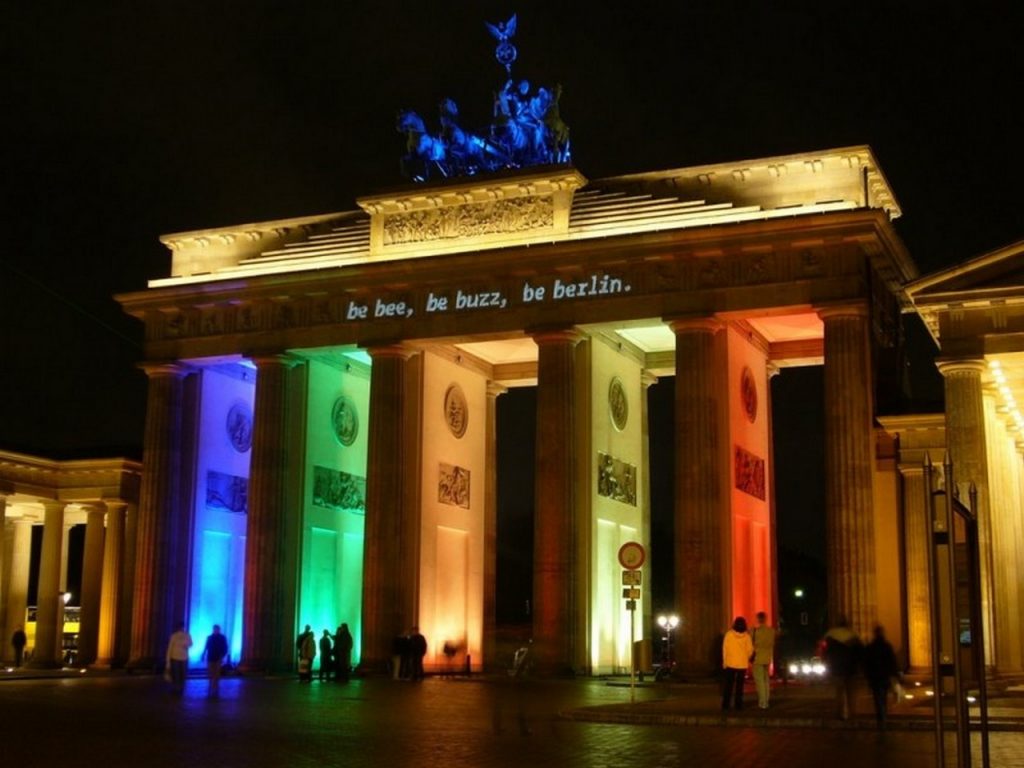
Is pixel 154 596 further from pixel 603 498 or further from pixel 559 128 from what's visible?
pixel 559 128

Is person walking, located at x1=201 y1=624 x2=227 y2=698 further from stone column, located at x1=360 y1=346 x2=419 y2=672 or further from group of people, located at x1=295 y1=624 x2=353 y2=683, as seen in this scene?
stone column, located at x1=360 y1=346 x2=419 y2=672

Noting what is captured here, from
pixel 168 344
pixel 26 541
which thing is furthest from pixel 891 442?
pixel 26 541

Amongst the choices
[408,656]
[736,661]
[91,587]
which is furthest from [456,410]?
[736,661]

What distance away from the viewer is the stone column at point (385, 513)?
44281 mm

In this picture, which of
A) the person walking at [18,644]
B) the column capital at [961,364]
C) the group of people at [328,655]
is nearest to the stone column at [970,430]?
the column capital at [961,364]

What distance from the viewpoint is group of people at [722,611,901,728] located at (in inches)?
902

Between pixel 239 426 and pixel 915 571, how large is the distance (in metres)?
25.3

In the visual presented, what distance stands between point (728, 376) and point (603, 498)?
5820 mm

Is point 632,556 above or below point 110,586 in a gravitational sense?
below

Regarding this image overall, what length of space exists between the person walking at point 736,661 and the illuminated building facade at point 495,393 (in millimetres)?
12516

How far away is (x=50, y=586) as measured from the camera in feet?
184

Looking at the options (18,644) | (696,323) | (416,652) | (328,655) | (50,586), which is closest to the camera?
(696,323)

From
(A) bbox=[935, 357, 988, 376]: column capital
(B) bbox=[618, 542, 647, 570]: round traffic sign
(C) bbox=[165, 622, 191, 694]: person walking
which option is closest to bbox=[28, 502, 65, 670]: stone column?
(C) bbox=[165, 622, 191, 694]: person walking

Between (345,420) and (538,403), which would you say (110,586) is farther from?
(538,403)
